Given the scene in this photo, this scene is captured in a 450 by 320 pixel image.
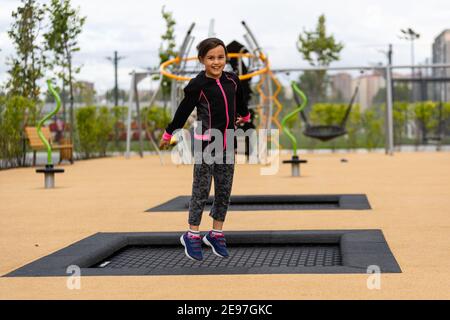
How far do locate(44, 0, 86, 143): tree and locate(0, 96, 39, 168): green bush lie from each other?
1940mm

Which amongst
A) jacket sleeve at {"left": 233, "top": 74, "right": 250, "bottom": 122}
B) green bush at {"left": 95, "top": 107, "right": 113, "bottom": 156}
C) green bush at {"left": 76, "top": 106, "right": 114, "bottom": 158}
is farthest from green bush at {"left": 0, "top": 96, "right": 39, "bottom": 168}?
jacket sleeve at {"left": 233, "top": 74, "right": 250, "bottom": 122}

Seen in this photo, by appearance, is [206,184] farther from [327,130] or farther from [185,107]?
[327,130]

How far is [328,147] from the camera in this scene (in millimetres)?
19703

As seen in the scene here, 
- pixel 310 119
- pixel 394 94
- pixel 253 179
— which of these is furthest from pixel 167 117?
pixel 253 179

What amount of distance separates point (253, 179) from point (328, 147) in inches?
395

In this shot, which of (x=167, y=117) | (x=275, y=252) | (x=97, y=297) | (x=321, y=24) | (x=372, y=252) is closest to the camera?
(x=97, y=297)

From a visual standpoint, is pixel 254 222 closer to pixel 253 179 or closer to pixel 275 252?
pixel 275 252

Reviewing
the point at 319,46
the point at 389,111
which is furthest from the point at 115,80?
the point at 319,46

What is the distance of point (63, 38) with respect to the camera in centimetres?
1612

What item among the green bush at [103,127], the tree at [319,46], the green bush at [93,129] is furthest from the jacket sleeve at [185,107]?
the tree at [319,46]

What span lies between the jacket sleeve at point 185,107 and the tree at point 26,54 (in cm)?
1132

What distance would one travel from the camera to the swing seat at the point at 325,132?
1465 centimetres

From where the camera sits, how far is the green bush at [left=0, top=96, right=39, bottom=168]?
44.7 feet

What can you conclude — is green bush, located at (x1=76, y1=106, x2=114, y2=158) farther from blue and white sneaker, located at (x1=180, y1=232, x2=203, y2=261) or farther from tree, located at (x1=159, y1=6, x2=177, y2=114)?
blue and white sneaker, located at (x1=180, y1=232, x2=203, y2=261)
